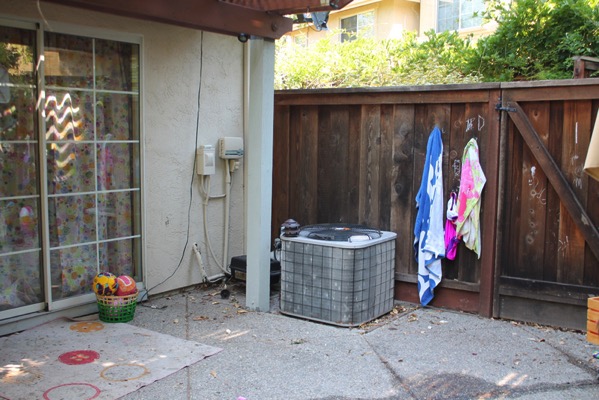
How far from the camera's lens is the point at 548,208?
5207 millimetres

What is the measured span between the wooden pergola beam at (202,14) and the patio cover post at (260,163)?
0.19 meters

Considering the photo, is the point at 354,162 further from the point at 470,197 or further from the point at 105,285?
the point at 105,285

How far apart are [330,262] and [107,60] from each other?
2.71 m

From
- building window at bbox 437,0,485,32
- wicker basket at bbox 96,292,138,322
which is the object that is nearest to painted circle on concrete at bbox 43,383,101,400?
wicker basket at bbox 96,292,138,322

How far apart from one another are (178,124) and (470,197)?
9.54ft

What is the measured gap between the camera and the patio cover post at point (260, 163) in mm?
5559

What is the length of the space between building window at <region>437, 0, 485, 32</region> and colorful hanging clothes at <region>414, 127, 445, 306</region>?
34.3ft

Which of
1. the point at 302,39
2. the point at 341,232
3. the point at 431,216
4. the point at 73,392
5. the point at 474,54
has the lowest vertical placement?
the point at 73,392

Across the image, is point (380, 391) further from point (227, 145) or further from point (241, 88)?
point (241, 88)

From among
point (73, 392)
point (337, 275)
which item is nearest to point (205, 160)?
point (337, 275)

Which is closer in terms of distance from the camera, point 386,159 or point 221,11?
point 221,11

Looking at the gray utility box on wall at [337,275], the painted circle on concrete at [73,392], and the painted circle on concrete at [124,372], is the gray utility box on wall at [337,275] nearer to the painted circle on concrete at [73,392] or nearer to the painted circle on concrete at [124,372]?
the painted circle on concrete at [124,372]

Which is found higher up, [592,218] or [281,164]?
[281,164]

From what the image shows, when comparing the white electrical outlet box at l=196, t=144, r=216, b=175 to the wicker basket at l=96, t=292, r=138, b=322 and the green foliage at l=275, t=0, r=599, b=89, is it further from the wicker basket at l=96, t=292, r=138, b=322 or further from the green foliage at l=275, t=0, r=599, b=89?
the green foliage at l=275, t=0, r=599, b=89
